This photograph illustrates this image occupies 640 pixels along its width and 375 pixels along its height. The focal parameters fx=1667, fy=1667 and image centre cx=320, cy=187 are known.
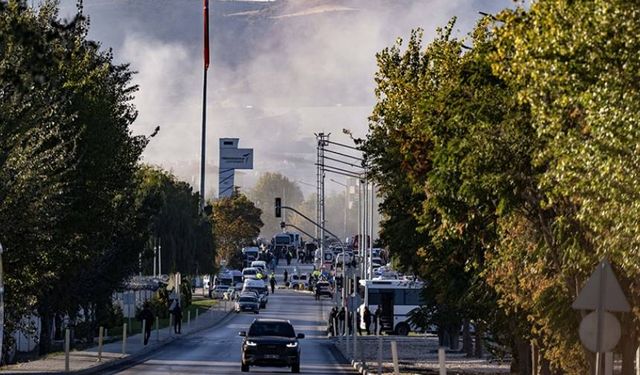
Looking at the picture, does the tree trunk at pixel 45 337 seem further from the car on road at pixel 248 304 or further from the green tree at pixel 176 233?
the car on road at pixel 248 304

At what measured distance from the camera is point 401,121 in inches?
1594

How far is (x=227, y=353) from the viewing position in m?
61.8

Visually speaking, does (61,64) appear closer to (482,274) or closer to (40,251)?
(40,251)

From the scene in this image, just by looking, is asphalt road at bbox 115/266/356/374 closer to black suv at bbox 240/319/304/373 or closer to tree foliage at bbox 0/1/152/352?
black suv at bbox 240/319/304/373

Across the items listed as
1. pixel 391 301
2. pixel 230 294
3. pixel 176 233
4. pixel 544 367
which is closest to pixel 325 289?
pixel 230 294

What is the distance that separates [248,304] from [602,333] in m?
97.4

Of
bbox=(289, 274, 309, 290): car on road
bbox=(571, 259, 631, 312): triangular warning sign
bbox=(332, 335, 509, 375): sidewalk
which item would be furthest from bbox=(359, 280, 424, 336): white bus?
bbox=(289, 274, 309, 290): car on road

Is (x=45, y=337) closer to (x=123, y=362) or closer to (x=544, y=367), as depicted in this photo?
(x=123, y=362)

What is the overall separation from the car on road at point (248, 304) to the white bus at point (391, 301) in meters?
18.7

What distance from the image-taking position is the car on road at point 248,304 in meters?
116

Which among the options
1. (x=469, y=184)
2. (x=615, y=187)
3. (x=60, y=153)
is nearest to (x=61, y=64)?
(x=60, y=153)

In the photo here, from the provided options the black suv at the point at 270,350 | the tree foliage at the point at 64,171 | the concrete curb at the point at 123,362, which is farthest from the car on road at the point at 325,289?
the black suv at the point at 270,350

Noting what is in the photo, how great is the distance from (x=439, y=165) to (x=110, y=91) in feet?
82.6

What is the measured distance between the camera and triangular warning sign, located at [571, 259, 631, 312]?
19.7 m
